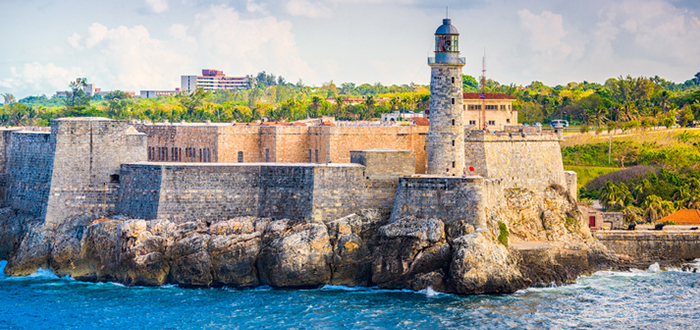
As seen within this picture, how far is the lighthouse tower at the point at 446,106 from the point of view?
39938 mm

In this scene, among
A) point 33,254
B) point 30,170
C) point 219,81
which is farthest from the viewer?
point 219,81

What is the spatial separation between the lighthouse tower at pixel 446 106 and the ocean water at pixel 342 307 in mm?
7450

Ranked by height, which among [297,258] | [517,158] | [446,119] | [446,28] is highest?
[446,28]

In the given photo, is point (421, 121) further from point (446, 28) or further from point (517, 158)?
point (446, 28)

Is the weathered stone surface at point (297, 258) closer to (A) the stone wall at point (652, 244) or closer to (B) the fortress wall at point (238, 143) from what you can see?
(B) the fortress wall at point (238, 143)

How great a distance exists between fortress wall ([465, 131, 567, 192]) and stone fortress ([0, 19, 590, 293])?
62mm

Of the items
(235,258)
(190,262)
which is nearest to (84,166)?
(190,262)

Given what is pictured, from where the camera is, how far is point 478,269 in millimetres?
35250

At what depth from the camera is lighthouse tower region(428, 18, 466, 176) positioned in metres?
39.9

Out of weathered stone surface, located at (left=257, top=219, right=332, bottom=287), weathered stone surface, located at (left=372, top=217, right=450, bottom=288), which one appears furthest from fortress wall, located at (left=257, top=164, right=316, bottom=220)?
weathered stone surface, located at (left=372, top=217, right=450, bottom=288)

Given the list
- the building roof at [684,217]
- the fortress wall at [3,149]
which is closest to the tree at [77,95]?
the fortress wall at [3,149]

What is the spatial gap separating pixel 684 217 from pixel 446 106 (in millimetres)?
18322

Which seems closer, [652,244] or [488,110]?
[652,244]

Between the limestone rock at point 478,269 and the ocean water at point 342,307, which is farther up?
the limestone rock at point 478,269
